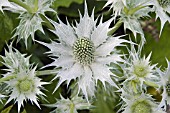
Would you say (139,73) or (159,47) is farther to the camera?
(159,47)

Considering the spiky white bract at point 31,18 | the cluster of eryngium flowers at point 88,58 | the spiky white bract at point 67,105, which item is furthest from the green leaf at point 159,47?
the spiky white bract at point 31,18

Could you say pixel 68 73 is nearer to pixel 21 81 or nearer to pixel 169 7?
pixel 21 81

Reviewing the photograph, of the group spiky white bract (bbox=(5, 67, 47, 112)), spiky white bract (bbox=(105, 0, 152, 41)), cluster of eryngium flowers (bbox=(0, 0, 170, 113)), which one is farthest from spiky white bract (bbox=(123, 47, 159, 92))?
spiky white bract (bbox=(5, 67, 47, 112))

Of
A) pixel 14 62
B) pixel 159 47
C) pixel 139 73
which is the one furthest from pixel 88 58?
pixel 159 47

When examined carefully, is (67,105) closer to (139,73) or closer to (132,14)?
(139,73)

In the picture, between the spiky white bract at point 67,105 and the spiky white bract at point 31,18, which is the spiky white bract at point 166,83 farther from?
the spiky white bract at point 31,18

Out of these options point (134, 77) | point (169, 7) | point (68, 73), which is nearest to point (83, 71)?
point (68, 73)
